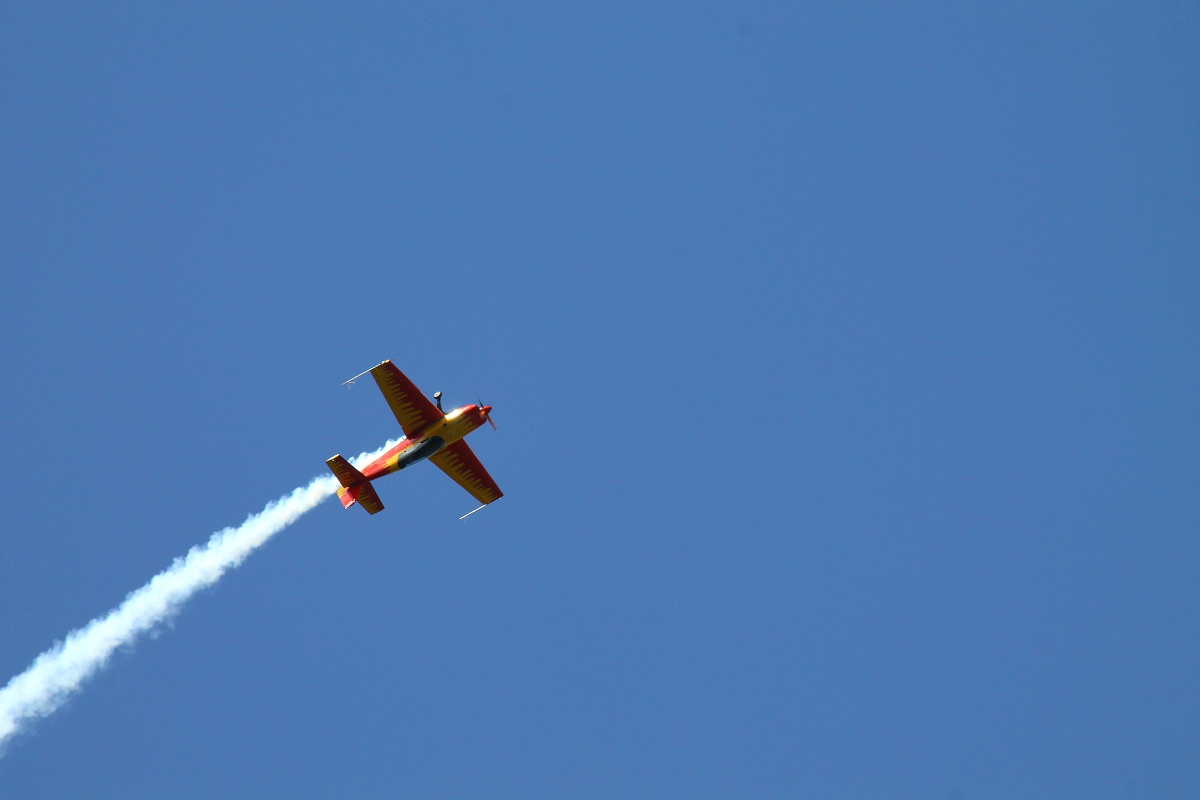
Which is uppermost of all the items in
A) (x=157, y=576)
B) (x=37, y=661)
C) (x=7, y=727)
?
(x=157, y=576)

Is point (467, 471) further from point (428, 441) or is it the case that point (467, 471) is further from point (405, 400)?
point (405, 400)

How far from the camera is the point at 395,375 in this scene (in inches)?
2047

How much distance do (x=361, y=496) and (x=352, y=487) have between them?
25.5 inches

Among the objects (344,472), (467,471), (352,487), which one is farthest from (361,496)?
(467,471)

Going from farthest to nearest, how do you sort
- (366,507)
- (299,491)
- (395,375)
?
(299,491) < (366,507) < (395,375)

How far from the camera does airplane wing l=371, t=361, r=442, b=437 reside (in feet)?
170

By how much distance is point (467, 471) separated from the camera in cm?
5791

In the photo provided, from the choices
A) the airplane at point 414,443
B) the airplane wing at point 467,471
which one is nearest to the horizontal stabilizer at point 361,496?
the airplane at point 414,443

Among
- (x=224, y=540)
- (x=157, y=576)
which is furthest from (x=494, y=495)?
(x=157, y=576)

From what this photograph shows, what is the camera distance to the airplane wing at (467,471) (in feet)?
187

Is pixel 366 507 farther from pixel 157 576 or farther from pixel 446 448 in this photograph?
pixel 157 576

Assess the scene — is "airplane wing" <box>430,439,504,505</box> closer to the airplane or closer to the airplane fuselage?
the airplane

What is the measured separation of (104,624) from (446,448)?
20.2m

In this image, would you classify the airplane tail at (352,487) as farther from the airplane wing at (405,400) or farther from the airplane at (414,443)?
the airplane wing at (405,400)
